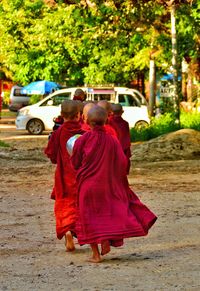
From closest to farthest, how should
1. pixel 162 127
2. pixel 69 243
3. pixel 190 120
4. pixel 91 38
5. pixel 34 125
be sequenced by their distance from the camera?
1. pixel 69 243
2. pixel 162 127
3. pixel 190 120
4. pixel 34 125
5. pixel 91 38

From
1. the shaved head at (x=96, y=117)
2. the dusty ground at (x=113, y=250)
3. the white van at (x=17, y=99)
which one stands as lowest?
the white van at (x=17, y=99)

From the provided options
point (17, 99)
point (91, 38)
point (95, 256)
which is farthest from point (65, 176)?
point (17, 99)

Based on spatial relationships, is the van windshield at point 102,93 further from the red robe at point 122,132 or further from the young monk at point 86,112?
the young monk at point 86,112

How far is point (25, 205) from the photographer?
14.7 metres

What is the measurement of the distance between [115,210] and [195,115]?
22.5 m

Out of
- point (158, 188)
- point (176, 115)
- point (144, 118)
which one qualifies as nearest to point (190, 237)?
point (158, 188)

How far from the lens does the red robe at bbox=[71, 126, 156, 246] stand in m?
9.78

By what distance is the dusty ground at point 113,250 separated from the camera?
8.88 m

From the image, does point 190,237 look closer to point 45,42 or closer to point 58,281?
point 58,281

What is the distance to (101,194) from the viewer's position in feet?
32.3

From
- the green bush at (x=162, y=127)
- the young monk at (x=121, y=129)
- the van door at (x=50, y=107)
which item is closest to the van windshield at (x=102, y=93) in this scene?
the van door at (x=50, y=107)

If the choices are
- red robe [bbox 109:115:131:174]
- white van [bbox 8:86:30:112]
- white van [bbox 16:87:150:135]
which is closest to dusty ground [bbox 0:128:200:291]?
red robe [bbox 109:115:131:174]

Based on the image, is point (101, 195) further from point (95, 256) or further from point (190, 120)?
point (190, 120)

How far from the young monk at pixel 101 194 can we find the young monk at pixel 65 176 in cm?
71
